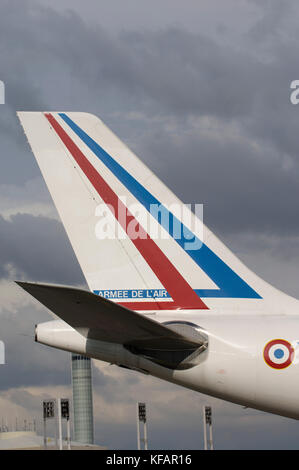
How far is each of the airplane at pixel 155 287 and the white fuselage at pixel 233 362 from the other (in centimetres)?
2

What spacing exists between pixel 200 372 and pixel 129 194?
490 cm

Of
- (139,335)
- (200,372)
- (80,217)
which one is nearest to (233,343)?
(200,372)

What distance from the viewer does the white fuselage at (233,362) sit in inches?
688

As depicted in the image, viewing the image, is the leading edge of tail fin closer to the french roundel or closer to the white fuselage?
the white fuselage

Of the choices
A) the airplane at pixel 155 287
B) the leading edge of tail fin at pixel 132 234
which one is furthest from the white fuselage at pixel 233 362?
the leading edge of tail fin at pixel 132 234

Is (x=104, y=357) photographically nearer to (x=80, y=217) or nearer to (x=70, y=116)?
(x=80, y=217)

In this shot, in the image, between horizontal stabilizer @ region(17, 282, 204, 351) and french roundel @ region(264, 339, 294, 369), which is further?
french roundel @ region(264, 339, 294, 369)

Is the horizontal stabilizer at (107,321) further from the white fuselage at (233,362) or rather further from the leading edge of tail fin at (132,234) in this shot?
the leading edge of tail fin at (132,234)

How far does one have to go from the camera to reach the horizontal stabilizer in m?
14.8

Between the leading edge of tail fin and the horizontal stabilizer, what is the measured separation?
71.9 inches

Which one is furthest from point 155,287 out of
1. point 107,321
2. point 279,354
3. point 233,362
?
point 279,354

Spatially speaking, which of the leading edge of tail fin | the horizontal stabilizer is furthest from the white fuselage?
the leading edge of tail fin

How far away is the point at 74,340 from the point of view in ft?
59.3

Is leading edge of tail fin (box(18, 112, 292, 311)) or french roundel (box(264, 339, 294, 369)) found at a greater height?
leading edge of tail fin (box(18, 112, 292, 311))
